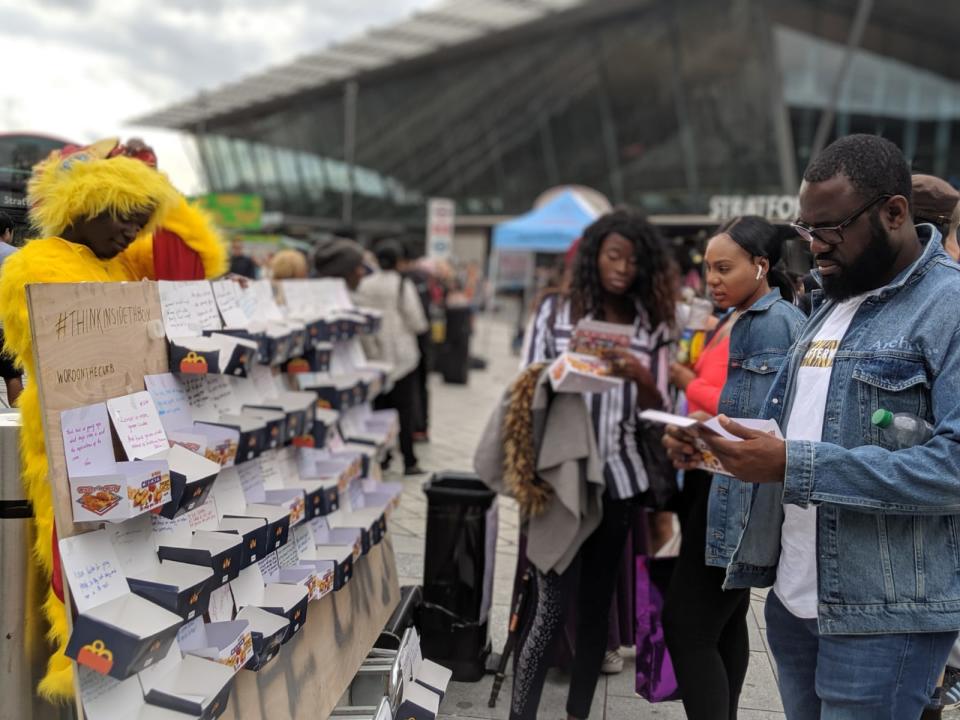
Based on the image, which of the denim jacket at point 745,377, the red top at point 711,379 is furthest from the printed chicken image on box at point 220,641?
the red top at point 711,379

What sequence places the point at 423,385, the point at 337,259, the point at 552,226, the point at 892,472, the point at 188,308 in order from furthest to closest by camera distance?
the point at 552,226
the point at 423,385
the point at 337,259
the point at 188,308
the point at 892,472

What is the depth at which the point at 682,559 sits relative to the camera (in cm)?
274

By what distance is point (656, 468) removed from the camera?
320cm

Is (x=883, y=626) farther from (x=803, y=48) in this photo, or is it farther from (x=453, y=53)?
(x=453, y=53)

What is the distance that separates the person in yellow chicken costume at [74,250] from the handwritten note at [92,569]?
18cm

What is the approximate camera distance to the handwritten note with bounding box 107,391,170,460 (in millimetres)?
2115

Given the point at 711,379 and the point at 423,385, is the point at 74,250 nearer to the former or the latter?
the point at 711,379

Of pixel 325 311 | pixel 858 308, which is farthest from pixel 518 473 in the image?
pixel 325 311

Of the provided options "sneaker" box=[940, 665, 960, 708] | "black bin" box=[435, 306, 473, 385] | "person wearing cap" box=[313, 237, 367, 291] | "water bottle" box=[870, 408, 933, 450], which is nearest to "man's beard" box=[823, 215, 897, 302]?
"water bottle" box=[870, 408, 933, 450]

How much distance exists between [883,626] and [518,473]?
4.98ft

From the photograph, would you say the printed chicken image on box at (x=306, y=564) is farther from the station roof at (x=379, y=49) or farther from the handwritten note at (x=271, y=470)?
the station roof at (x=379, y=49)

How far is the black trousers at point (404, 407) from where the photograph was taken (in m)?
7.27

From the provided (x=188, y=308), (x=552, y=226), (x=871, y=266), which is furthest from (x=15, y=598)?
(x=552, y=226)

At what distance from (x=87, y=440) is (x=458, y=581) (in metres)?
2.06
